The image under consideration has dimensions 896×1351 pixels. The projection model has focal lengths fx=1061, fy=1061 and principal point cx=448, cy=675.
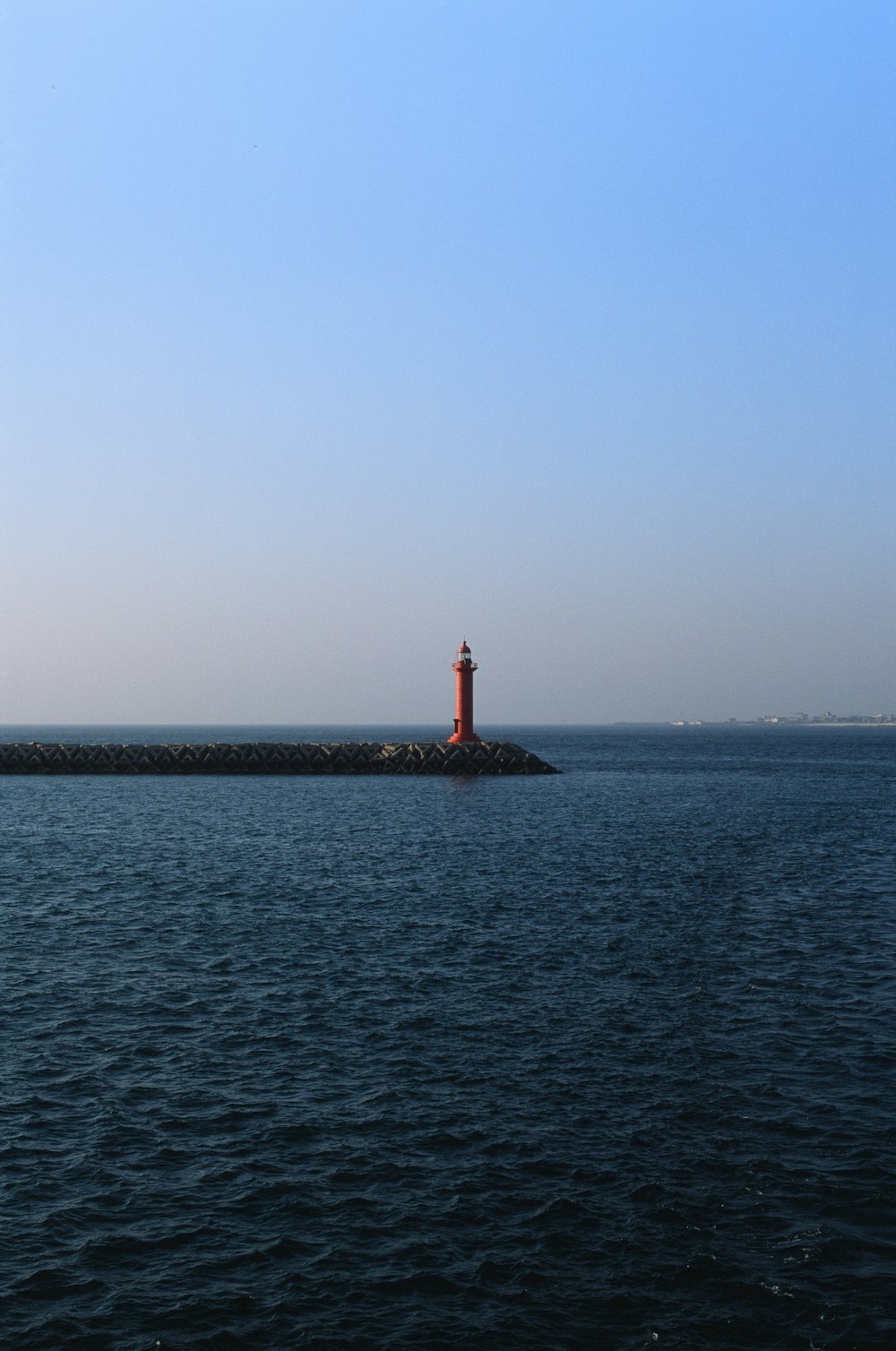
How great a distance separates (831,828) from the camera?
160ft

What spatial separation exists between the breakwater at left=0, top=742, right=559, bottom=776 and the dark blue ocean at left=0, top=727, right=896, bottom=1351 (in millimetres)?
50002

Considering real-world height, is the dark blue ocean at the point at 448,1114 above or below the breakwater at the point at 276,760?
below

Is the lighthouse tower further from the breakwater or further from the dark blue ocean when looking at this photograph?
the dark blue ocean

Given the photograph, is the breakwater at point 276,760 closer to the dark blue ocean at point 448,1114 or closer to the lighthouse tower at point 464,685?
the lighthouse tower at point 464,685

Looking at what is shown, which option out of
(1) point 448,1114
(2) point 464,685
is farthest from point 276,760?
(1) point 448,1114

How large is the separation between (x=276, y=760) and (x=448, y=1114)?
2826 inches

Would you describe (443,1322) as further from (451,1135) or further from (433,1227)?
(451,1135)

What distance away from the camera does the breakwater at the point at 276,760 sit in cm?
8312

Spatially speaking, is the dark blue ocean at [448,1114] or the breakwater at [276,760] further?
the breakwater at [276,760]

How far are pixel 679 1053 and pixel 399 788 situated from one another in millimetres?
55157

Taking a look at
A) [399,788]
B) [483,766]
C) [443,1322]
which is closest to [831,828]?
[399,788]

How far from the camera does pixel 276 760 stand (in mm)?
84688

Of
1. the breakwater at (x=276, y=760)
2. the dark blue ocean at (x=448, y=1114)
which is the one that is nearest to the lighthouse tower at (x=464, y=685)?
the breakwater at (x=276, y=760)

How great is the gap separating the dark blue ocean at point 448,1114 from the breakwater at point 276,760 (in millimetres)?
50002
